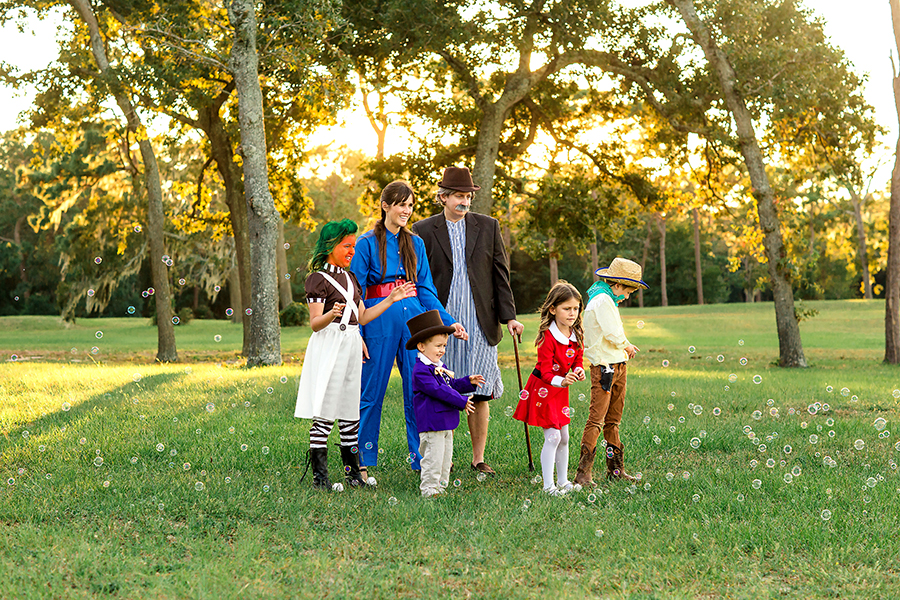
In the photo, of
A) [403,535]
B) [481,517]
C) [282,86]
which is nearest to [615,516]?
[481,517]

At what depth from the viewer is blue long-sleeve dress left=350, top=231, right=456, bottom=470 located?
557cm

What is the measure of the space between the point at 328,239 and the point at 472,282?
1167 millimetres

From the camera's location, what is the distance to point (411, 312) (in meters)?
5.57

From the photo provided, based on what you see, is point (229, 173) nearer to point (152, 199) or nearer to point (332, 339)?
point (152, 199)

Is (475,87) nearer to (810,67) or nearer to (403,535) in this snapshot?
(810,67)

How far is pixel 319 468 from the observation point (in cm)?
Answer: 541

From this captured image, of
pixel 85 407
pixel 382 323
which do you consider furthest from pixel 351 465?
pixel 85 407

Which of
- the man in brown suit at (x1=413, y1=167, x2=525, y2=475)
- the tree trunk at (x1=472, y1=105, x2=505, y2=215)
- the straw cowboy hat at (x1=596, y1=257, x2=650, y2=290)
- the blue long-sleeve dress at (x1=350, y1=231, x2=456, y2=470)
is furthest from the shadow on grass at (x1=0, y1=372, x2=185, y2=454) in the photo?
the tree trunk at (x1=472, y1=105, x2=505, y2=215)

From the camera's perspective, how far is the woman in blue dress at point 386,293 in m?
5.54

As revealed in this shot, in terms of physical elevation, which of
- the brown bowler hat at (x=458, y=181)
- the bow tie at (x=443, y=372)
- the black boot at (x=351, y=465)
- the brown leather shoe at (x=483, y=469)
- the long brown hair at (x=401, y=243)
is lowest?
the brown leather shoe at (x=483, y=469)

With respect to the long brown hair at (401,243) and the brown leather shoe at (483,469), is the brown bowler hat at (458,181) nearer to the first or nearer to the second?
the long brown hair at (401,243)

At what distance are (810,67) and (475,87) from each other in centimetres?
660

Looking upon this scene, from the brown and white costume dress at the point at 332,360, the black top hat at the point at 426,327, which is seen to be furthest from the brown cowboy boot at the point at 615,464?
the brown and white costume dress at the point at 332,360

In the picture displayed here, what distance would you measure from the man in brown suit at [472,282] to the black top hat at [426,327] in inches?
27.8
